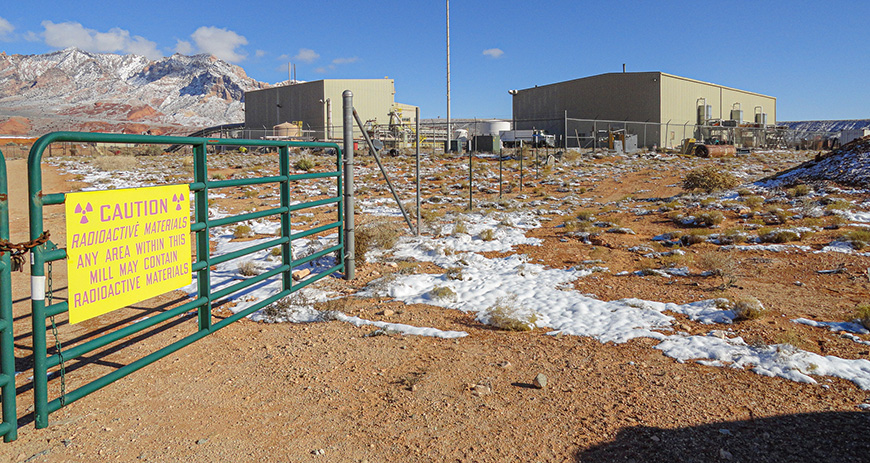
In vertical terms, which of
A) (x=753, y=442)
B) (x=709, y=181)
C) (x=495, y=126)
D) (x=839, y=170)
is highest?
(x=495, y=126)

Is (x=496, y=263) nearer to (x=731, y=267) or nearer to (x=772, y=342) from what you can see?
(x=731, y=267)

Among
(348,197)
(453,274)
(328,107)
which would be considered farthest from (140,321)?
(328,107)

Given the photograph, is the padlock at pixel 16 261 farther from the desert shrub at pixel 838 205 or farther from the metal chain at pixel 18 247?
the desert shrub at pixel 838 205

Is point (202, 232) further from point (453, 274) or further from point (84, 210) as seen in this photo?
point (453, 274)

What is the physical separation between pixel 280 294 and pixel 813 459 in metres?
4.82

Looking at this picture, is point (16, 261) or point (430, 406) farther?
point (430, 406)

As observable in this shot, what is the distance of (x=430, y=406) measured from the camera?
157 inches

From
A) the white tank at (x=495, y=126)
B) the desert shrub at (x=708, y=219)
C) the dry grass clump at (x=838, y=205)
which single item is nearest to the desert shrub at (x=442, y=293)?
the desert shrub at (x=708, y=219)

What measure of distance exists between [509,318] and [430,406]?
203 cm

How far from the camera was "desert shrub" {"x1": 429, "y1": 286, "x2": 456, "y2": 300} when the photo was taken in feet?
22.4

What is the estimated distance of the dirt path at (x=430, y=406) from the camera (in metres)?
3.38

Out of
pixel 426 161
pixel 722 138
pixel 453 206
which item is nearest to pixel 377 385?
pixel 453 206

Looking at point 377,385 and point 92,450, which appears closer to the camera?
point 92,450

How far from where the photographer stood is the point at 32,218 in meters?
3.36
